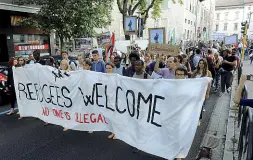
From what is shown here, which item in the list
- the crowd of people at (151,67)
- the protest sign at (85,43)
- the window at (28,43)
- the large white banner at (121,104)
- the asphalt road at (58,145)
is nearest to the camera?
the large white banner at (121,104)

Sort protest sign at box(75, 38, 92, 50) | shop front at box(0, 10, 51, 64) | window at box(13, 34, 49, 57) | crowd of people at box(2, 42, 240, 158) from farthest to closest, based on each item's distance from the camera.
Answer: window at box(13, 34, 49, 57) < shop front at box(0, 10, 51, 64) < protest sign at box(75, 38, 92, 50) < crowd of people at box(2, 42, 240, 158)

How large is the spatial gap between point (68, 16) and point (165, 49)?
808cm

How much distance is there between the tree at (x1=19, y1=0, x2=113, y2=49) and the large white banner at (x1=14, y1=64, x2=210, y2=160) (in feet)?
23.3

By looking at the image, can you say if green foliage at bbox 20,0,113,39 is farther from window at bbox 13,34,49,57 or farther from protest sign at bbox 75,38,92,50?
window at bbox 13,34,49,57

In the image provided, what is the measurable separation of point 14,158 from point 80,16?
9735 millimetres

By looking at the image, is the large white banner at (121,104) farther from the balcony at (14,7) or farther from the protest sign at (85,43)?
the balcony at (14,7)

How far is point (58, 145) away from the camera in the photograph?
4.57 metres

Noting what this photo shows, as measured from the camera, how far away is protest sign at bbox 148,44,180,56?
5.34 m

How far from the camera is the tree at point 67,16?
12.1 meters

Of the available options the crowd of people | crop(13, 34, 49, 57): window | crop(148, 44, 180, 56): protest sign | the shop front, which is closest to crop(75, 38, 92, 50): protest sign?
the crowd of people

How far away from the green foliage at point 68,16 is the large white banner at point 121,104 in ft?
23.3

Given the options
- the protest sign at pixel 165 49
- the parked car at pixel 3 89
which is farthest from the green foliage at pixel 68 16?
the protest sign at pixel 165 49

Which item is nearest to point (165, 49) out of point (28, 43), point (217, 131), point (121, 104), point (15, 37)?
point (121, 104)

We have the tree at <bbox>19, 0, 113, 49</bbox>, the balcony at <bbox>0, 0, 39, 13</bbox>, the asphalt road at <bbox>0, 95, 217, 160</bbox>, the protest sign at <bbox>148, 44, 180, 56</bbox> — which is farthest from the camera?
the balcony at <bbox>0, 0, 39, 13</bbox>
